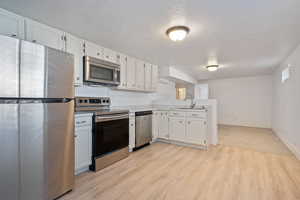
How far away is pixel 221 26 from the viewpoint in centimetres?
217

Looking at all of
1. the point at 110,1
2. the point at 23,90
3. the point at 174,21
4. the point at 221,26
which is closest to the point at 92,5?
the point at 110,1

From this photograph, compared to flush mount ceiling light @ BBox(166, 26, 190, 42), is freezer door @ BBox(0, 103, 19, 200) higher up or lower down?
lower down

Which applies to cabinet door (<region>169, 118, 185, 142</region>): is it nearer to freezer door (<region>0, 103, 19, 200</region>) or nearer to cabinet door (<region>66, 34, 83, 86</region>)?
cabinet door (<region>66, 34, 83, 86</region>)

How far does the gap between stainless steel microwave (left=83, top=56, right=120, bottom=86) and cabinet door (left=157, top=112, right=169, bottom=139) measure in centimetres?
169

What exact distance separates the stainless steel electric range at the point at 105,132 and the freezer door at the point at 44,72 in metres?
0.66

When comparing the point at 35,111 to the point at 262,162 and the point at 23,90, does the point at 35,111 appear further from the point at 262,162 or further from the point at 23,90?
the point at 262,162

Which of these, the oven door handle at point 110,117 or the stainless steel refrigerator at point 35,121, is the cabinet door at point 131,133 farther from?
the stainless steel refrigerator at point 35,121

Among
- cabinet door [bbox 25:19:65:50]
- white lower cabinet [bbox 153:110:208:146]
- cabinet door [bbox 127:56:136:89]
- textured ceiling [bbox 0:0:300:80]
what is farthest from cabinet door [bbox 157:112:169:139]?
cabinet door [bbox 25:19:65:50]

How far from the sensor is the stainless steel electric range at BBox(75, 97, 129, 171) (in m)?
2.47

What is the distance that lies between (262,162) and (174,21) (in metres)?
3.03

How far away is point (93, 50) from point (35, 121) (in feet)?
5.66

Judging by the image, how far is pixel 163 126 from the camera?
165 inches

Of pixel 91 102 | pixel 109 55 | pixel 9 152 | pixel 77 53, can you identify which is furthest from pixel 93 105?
pixel 9 152

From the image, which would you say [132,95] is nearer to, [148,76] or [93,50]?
[148,76]
